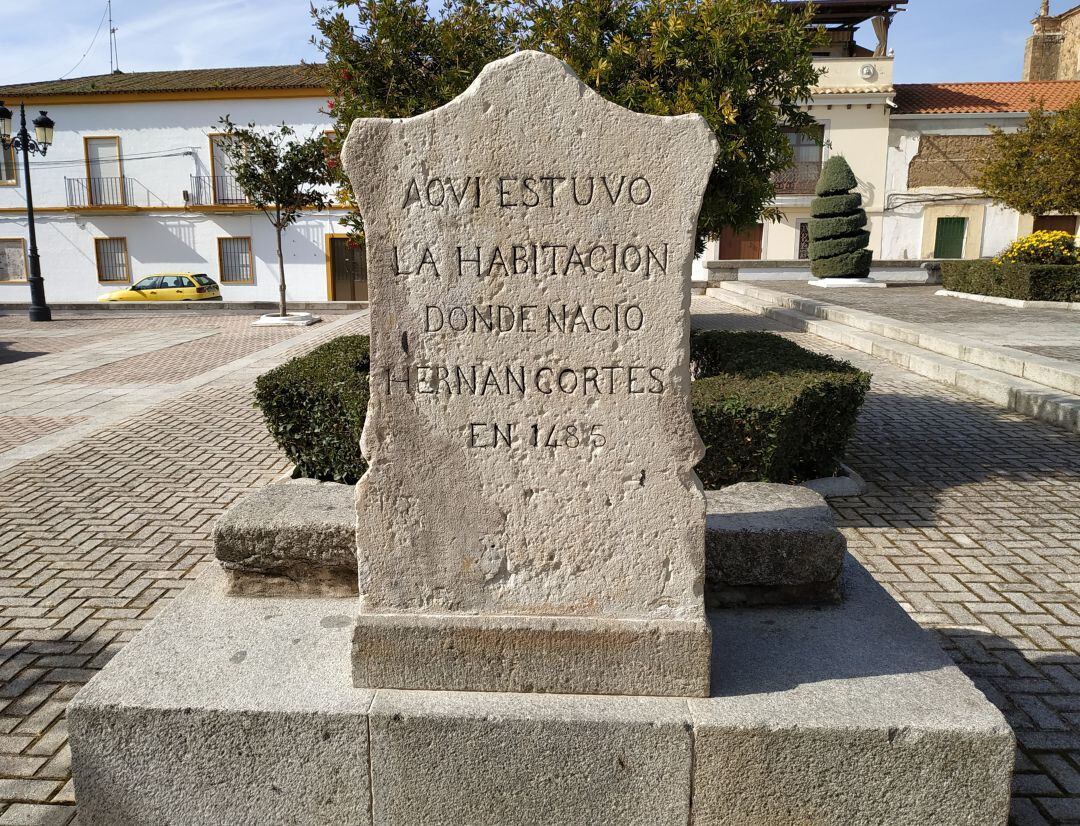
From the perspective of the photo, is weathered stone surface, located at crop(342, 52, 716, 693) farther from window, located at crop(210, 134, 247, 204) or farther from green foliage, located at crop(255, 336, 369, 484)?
window, located at crop(210, 134, 247, 204)

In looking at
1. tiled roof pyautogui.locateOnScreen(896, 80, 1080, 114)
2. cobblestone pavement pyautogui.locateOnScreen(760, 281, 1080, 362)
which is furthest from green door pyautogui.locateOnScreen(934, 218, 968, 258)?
cobblestone pavement pyautogui.locateOnScreen(760, 281, 1080, 362)

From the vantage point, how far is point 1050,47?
35.0 meters

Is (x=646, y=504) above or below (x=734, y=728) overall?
above

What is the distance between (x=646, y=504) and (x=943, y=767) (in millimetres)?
1089

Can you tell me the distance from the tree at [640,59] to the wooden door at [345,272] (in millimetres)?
22199

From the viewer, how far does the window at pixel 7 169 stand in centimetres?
3000

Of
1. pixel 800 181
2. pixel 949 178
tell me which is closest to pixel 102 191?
pixel 800 181

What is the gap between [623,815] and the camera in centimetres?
244

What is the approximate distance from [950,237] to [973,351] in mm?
23939

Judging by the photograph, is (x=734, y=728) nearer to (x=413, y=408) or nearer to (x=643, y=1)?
(x=413, y=408)

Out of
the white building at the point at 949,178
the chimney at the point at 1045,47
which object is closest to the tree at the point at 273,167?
the white building at the point at 949,178

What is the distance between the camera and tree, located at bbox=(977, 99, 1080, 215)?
63.0 feet

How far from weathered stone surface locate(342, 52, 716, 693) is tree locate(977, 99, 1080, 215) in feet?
67.7

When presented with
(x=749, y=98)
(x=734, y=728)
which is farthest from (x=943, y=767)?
(x=749, y=98)
